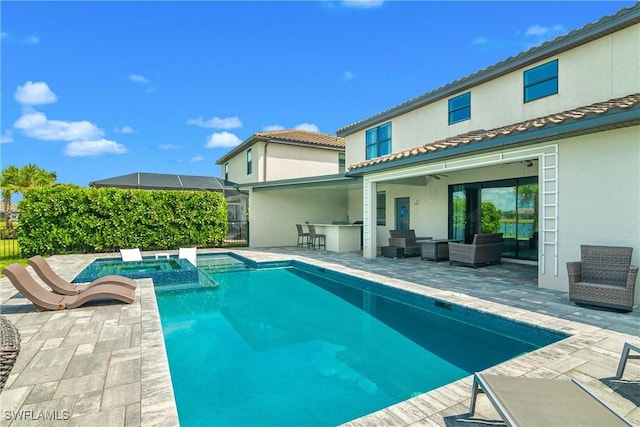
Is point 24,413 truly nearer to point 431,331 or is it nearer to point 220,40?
point 431,331

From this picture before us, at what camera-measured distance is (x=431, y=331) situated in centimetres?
642

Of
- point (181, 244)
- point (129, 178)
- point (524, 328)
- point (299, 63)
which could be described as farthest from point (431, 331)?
point (129, 178)

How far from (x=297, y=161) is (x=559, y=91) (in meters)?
14.5

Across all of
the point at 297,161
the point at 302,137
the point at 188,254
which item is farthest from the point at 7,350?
the point at 302,137

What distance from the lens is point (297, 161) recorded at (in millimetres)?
21609

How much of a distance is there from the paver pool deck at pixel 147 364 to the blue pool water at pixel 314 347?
0.33 meters

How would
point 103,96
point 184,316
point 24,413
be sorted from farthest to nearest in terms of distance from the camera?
point 103,96
point 184,316
point 24,413

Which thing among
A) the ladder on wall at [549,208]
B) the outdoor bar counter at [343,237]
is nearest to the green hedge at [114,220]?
the outdoor bar counter at [343,237]

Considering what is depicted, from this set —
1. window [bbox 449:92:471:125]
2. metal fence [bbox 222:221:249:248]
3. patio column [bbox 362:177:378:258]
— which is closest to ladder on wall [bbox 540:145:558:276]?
window [bbox 449:92:471:125]

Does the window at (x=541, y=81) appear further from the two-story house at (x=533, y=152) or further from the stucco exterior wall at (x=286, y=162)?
the stucco exterior wall at (x=286, y=162)

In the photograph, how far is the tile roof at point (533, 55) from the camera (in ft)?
27.2

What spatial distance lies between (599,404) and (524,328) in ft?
10.9

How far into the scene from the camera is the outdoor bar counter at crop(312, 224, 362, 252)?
16.6 meters

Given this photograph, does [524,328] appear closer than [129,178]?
Yes
